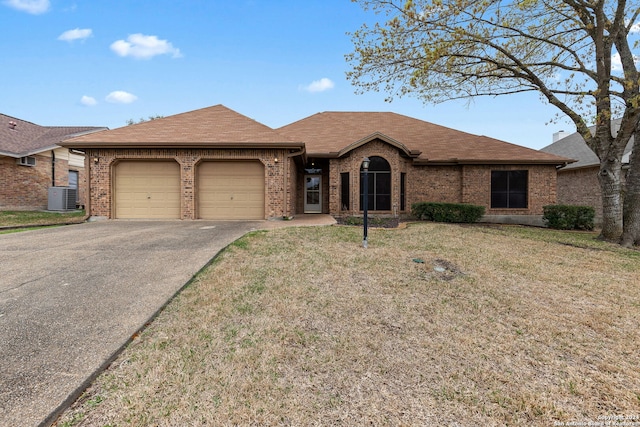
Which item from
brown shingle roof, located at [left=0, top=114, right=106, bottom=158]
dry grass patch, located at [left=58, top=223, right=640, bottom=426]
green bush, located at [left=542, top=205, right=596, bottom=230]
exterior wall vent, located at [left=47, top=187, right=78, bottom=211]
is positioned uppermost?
brown shingle roof, located at [left=0, top=114, right=106, bottom=158]

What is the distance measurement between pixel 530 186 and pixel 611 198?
188 inches

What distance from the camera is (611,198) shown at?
30.1ft

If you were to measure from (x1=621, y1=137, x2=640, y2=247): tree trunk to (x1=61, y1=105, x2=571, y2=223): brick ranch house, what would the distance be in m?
4.42

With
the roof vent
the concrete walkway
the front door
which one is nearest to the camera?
the concrete walkway

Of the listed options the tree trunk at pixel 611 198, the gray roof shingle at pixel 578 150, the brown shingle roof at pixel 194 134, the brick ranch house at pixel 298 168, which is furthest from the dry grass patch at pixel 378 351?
→ the gray roof shingle at pixel 578 150

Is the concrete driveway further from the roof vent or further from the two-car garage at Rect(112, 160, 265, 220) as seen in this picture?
the roof vent

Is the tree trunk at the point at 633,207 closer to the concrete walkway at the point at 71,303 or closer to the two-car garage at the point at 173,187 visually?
the concrete walkway at the point at 71,303

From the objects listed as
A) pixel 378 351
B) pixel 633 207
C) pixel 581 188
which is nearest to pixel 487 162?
pixel 633 207

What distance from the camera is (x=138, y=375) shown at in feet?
7.45

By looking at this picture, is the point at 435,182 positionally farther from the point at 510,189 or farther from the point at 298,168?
the point at 298,168

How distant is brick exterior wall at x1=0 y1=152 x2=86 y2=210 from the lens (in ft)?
48.1

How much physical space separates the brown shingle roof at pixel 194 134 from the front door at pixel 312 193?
13.8ft

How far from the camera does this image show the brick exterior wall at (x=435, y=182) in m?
13.2

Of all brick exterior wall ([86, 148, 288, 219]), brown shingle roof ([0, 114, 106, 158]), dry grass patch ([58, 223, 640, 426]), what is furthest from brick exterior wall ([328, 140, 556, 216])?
brown shingle roof ([0, 114, 106, 158])
